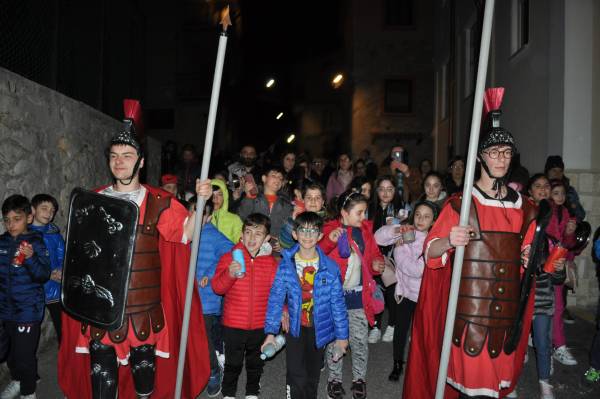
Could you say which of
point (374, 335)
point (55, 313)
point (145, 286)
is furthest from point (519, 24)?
point (55, 313)

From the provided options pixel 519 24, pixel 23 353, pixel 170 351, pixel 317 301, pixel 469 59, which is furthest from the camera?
pixel 469 59

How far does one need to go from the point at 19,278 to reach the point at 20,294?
0.43 feet

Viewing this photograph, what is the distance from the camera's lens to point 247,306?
13.6 ft

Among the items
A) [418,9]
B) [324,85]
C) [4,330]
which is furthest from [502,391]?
[324,85]

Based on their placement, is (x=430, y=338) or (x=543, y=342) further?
(x=543, y=342)

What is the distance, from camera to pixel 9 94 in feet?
15.3

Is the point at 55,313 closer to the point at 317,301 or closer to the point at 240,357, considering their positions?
the point at 240,357

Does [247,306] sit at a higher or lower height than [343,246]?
lower

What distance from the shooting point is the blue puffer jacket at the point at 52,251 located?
4578 millimetres

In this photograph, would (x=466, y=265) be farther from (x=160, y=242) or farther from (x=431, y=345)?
(x=160, y=242)

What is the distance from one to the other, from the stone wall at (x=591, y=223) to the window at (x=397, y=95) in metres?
12.1

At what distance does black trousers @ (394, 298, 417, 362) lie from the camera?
4828 mm

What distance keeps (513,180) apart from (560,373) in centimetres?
318

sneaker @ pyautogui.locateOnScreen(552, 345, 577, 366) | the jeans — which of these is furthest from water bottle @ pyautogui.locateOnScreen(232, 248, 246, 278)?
sneaker @ pyautogui.locateOnScreen(552, 345, 577, 366)
